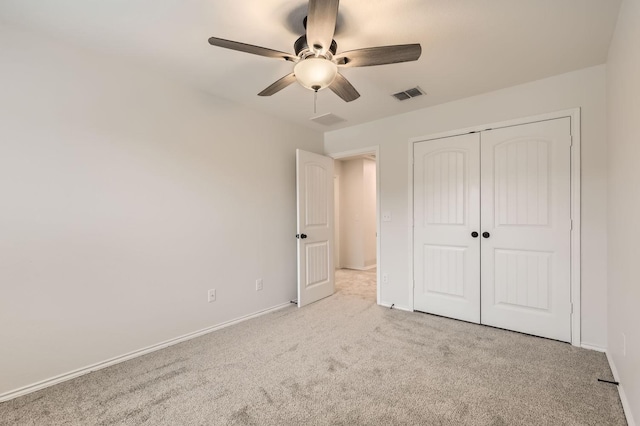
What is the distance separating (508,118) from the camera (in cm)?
283

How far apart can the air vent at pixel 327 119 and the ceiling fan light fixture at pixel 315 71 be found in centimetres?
167

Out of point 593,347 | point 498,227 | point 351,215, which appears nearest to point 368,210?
point 351,215

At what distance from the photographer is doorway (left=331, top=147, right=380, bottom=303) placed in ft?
20.1

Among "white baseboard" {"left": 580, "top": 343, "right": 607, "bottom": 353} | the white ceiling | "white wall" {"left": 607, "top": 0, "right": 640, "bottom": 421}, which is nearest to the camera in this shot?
"white wall" {"left": 607, "top": 0, "right": 640, "bottom": 421}

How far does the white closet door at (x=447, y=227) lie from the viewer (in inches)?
120

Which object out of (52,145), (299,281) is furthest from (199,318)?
(52,145)

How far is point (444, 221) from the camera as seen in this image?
10.6ft

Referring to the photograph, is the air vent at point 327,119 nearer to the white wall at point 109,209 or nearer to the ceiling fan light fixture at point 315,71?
the white wall at point 109,209

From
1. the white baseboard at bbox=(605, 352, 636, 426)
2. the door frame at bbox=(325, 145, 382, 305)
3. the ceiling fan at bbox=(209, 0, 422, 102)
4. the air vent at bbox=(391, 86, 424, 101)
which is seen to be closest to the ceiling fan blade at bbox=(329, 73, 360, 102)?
the ceiling fan at bbox=(209, 0, 422, 102)

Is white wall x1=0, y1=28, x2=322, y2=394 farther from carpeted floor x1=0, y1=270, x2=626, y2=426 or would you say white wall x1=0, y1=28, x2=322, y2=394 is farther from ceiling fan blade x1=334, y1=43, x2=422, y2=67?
ceiling fan blade x1=334, y1=43, x2=422, y2=67

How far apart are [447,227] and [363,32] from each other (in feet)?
7.13

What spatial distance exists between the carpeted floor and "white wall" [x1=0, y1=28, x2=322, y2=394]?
13.3 inches

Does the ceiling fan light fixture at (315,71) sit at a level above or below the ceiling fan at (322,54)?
below

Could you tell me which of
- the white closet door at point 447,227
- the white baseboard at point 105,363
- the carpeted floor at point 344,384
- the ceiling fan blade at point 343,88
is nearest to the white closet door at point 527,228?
the white closet door at point 447,227
